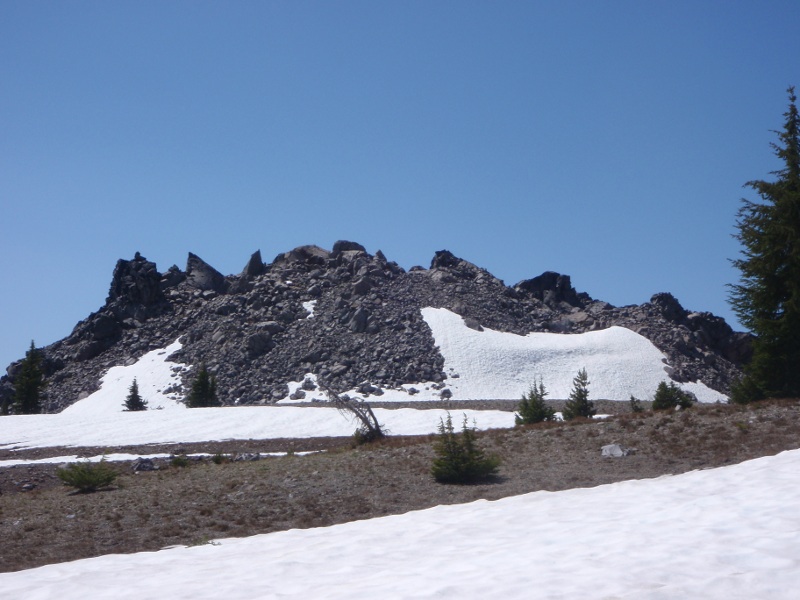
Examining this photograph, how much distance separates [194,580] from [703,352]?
249ft

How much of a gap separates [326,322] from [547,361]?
960 inches

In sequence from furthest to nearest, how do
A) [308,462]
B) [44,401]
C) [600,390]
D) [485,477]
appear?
[44,401], [600,390], [308,462], [485,477]

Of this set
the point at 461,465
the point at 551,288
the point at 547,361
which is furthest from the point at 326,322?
the point at 461,465

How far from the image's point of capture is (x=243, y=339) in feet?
243

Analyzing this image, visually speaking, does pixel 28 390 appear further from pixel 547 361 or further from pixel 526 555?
pixel 526 555

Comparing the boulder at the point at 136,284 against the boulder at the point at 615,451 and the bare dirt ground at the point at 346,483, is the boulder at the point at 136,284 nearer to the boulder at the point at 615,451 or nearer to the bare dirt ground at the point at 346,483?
the bare dirt ground at the point at 346,483

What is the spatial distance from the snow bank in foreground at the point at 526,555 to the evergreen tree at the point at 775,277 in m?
14.2

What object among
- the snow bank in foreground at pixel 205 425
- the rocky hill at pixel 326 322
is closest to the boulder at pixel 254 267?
the rocky hill at pixel 326 322

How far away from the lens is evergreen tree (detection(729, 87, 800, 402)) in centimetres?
2575

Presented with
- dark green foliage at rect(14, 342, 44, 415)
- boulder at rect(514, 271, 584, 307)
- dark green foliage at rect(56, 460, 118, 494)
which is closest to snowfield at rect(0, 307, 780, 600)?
dark green foliage at rect(56, 460, 118, 494)

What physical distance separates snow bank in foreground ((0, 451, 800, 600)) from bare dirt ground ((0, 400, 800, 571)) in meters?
1.85

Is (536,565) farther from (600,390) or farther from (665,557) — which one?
(600,390)

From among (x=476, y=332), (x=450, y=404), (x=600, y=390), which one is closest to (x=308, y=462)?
(x=450, y=404)

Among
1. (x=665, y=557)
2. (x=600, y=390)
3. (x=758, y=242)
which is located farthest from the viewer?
(x=600, y=390)
